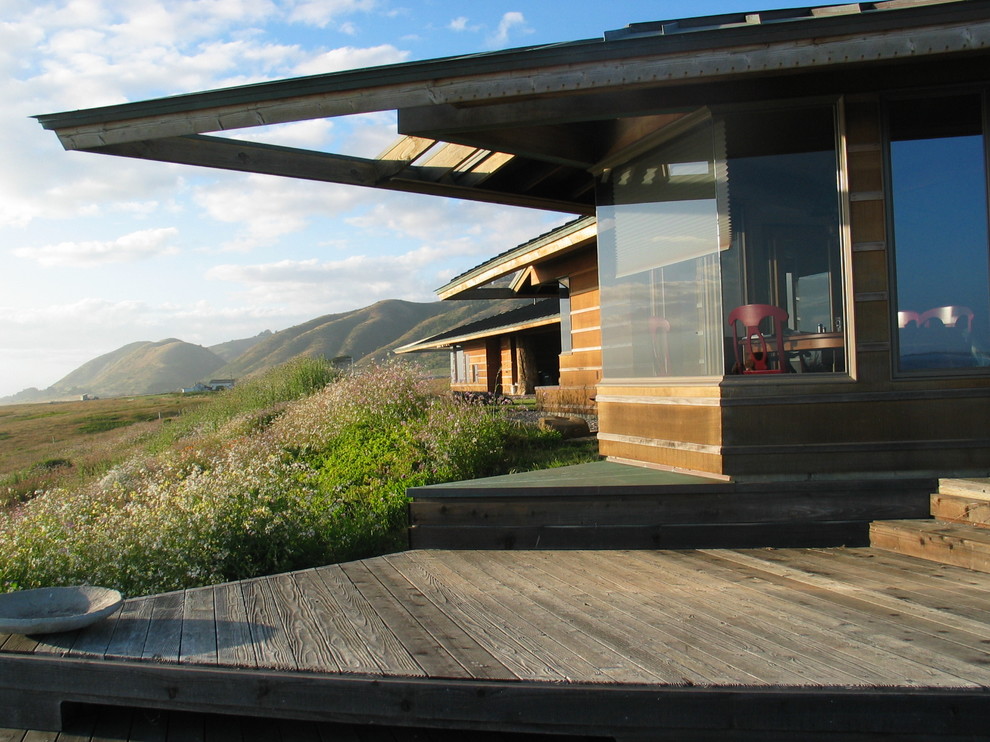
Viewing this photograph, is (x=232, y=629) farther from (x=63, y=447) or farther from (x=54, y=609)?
(x=63, y=447)

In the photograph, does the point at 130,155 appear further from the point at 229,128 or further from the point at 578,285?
the point at 578,285

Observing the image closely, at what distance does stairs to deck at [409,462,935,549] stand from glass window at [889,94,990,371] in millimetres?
840

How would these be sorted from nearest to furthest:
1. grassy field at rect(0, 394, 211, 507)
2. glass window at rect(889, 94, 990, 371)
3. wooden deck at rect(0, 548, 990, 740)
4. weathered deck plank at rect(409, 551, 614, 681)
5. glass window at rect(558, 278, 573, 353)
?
wooden deck at rect(0, 548, 990, 740) → weathered deck plank at rect(409, 551, 614, 681) → glass window at rect(889, 94, 990, 371) → glass window at rect(558, 278, 573, 353) → grassy field at rect(0, 394, 211, 507)

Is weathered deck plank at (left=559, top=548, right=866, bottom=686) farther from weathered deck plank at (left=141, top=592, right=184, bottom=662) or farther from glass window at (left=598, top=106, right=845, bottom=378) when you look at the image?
weathered deck plank at (left=141, top=592, right=184, bottom=662)

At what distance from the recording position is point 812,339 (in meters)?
4.43

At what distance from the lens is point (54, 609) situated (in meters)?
3.20

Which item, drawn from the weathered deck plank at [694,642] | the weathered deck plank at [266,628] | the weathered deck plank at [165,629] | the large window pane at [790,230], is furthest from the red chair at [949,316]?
the weathered deck plank at [165,629]

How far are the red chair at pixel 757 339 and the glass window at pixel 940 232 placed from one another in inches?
26.6

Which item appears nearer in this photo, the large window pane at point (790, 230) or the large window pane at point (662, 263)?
the large window pane at point (790, 230)

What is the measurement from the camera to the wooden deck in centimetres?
234

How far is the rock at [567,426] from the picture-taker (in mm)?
9195

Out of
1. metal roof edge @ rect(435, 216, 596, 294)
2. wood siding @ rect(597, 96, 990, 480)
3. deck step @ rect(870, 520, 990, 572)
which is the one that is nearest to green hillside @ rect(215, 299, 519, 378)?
metal roof edge @ rect(435, 216, 596, 294)

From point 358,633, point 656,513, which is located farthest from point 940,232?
point 358,633

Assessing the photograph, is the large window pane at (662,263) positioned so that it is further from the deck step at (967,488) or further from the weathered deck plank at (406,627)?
the weathered deck plank at (406,627)
